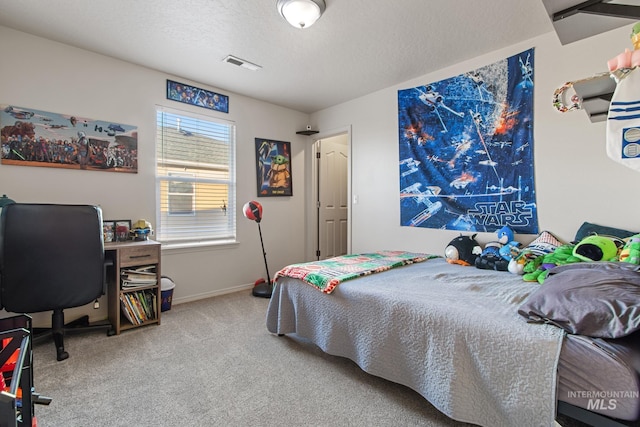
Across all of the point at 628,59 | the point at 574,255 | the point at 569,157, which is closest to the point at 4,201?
the point at 628,59

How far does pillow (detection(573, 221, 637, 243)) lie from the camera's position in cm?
202

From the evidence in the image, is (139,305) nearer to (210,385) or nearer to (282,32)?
(210,385)

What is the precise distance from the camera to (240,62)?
9.57 feet

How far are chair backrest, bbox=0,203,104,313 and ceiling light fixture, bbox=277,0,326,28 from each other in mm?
2061

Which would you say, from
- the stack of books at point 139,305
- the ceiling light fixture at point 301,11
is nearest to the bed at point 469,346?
the stack of books at point 139,305

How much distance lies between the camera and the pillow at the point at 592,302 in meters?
1.16

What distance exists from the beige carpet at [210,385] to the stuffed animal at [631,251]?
4.74ft

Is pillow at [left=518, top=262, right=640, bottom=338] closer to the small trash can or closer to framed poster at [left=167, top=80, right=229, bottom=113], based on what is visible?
the small trash can

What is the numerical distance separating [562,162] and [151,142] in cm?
388

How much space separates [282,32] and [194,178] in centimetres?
193

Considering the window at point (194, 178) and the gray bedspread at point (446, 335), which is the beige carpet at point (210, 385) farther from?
the window at point (194, 178)

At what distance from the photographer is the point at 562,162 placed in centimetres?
237

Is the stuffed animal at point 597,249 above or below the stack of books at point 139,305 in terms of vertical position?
above

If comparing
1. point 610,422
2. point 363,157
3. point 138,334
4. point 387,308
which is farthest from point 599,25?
point 138,334
